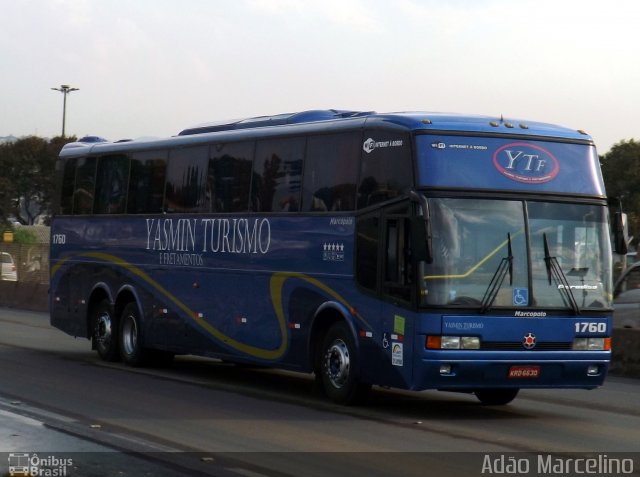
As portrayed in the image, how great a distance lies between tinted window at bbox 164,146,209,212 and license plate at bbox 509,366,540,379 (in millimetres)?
5961

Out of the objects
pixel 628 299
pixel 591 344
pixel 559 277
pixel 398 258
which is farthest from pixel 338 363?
pixel 628 299

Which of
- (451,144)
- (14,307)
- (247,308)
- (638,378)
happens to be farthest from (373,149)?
(14,307)

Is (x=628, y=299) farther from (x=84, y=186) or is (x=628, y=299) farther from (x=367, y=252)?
(x=367, y=252)

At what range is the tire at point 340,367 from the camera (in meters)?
14.2

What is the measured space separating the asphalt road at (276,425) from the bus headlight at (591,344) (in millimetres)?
752

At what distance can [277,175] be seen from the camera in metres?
16.1

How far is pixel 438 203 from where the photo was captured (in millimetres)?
13211

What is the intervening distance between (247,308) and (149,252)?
122 inches

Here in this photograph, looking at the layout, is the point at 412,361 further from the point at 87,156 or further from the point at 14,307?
the point at 14,307

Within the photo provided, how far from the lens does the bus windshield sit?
13102 mm

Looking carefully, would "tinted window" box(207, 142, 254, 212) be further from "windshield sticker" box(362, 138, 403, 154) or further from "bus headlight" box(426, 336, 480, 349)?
"bus headlight" box(426, 336, 480, 349)

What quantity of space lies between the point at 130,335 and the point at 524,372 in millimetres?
8227

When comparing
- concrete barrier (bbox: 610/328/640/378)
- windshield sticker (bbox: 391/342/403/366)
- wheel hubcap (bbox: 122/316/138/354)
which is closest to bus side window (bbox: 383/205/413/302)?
windshield sticker (bbox: 391/342/403/366)

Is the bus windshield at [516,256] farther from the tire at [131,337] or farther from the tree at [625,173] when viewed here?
the tree at [625,173]
